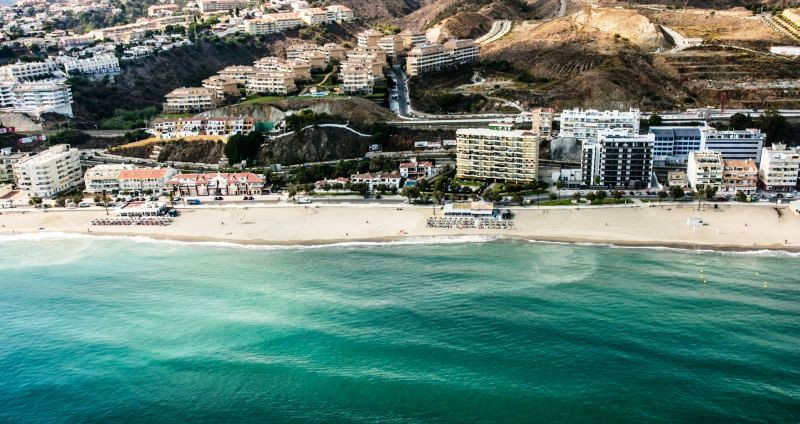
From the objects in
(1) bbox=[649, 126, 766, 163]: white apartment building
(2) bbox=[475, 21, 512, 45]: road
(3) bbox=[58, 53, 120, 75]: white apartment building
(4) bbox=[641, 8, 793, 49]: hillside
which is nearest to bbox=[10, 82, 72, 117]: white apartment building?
(3) bbox=[58, 53, 120, 75]: white apartment building

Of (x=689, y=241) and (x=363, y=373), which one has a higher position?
(x=689, y=241)

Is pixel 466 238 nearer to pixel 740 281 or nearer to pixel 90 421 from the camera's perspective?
pixel 740 281

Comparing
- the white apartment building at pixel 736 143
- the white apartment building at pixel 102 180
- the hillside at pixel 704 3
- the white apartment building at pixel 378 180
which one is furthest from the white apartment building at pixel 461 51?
the white apartment building at pixel 102 180

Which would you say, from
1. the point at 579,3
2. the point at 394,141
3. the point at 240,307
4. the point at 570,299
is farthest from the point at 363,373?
the point at 579,3

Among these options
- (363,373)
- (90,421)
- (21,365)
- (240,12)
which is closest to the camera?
(90,421)

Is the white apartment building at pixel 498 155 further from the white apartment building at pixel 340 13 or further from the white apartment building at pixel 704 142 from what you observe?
the white apartment building at pixel 340 13

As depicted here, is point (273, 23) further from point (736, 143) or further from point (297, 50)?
point (736, 143)

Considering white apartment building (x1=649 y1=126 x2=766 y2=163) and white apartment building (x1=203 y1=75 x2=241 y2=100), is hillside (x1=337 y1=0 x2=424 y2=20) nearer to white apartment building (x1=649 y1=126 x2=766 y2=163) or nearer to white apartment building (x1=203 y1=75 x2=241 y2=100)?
white apartment building (x1=203 y1=75 x2=241 y2=100)
